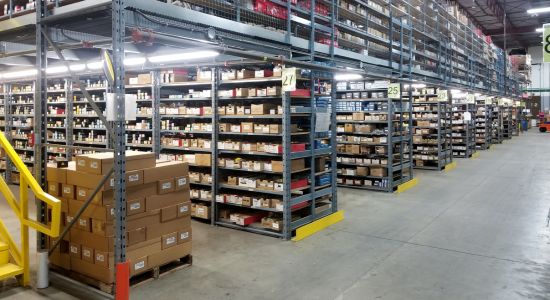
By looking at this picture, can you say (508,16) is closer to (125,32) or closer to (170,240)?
(125,32)

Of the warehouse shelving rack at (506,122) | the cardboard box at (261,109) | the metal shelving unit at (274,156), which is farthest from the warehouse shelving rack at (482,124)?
the cardboard box at (261,109)

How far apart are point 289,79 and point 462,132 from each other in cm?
1256

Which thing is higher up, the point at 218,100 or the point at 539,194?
the point at 218,100

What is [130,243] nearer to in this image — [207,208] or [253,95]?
[207,208]

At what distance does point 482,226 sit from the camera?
6.57m

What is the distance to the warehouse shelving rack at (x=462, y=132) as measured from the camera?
611 inches

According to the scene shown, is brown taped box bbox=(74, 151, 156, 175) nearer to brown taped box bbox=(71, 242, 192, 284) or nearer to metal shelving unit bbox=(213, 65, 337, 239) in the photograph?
brown taped box bbox=(71, 242, 192, 284)

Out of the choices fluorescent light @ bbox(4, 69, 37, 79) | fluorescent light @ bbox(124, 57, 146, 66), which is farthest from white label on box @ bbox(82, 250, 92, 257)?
fluorescent light @ bbox(4, 69, 37, 79)

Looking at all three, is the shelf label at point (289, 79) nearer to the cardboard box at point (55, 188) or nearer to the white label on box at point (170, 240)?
the white label on box at point (170, 240)

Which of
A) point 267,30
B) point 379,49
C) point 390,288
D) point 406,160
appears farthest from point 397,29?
point 390,288

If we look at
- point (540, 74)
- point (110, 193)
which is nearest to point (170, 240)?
point (110, 193)

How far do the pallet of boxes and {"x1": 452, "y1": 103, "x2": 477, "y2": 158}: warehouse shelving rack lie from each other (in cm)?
1342

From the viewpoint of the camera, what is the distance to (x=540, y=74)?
38.2 metres

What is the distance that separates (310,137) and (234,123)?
1.39 m
